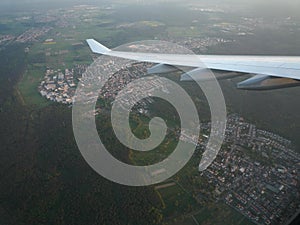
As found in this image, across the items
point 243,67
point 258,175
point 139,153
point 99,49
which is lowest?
point 139,153

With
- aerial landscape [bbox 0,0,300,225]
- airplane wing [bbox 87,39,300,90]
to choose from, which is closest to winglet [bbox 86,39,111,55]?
airplane wing [bbox 87,39,300,90]

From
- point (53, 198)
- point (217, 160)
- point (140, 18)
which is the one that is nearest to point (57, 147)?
point (53, 198)

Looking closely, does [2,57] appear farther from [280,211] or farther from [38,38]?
[280,211]

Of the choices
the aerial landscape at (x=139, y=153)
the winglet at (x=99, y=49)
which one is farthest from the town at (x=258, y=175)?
the winglet at (x=99, y=49)

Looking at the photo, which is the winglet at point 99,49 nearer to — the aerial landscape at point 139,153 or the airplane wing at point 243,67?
the airplane wing at point 243,67

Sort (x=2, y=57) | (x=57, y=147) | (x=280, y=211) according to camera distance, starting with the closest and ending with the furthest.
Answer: (x=280, y=211)
(x=57, y=147)
(x=2, y=57)

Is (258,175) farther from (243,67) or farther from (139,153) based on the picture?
(243,67)

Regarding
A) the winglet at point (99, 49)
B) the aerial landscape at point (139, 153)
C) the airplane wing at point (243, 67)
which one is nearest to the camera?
the airplane wing at point (243, 67)

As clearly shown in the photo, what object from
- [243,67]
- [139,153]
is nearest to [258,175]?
[139,153]
